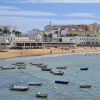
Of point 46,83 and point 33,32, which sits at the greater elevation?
point 33,32

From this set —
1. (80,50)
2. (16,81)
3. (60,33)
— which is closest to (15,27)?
(60,33)

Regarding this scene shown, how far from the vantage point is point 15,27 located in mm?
189500

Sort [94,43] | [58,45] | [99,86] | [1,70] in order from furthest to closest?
[94,43] < [58,45] < [1,70] < [99,86]

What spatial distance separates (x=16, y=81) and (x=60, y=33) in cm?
13564

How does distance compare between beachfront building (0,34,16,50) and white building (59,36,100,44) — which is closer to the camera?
beachfront building (0,34,16,50)

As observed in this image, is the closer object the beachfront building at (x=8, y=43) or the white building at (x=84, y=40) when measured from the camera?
the beachfront building at (x=8, y=43)

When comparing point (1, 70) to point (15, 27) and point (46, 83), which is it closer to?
point (46, 83)

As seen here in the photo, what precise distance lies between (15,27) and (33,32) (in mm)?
14280

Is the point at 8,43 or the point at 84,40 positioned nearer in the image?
the point at 8,43

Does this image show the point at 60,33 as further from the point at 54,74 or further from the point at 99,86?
the point at 99,86

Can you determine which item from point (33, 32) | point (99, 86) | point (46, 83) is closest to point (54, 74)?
point (46, 83)

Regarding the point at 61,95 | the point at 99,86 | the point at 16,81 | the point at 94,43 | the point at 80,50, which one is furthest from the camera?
the point at 94,43

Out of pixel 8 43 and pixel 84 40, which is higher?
pixel 84 40

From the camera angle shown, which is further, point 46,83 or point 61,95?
point 46,83
